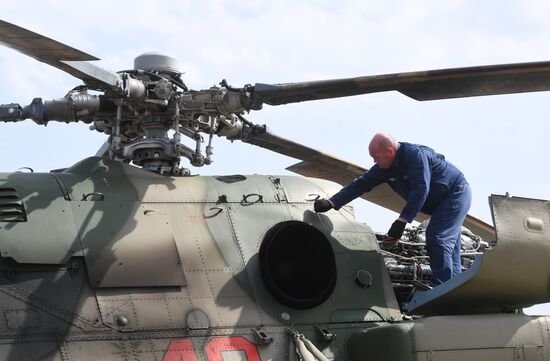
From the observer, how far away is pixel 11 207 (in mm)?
6754

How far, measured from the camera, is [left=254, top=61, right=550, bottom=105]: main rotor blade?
6793 mm

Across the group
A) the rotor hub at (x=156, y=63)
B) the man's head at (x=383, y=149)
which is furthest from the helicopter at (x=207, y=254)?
the man's head at (x=383, y=149)

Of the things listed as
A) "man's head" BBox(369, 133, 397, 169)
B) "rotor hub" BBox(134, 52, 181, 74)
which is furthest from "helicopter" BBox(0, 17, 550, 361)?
"man's head" BBox(369, 133, 397, 169)

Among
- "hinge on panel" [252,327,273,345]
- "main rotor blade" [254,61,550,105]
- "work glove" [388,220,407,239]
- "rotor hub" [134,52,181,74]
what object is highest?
"rotor hub" [134,52,181,74]

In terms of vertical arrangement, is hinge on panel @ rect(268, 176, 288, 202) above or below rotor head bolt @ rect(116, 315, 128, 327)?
above

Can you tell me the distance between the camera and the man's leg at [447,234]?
7.89 meters

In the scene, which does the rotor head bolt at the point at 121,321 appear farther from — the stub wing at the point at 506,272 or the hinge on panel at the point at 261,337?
the stub wing at the point at 506,272

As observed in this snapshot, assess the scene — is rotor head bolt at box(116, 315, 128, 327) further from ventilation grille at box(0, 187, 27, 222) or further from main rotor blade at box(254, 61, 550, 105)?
main rotor blade at box(254, 61, 550, 105)

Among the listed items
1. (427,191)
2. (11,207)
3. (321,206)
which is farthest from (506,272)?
(11,207)

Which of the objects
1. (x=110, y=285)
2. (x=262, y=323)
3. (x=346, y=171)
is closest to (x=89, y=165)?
(x=110, y=285)

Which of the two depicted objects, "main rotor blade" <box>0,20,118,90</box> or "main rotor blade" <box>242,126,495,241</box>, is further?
"main rotor blade" <box>242,126,495,241</box>

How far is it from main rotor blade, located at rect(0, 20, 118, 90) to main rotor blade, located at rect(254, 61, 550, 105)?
4.72ft

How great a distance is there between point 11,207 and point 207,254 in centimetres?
159

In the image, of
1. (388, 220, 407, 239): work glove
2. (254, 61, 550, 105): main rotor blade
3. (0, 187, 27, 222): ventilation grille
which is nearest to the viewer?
(0, 187, 27, 222): ventilation grille
